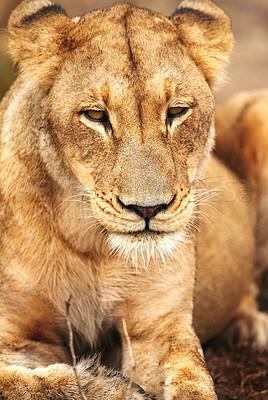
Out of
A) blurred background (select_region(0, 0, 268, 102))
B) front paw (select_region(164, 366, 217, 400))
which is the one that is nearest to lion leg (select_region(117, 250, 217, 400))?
front paw (select_region(164, 366, 217, 400))

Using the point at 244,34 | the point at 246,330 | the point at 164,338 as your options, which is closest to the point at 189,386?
the point at 164,338

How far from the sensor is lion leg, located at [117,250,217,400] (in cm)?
320

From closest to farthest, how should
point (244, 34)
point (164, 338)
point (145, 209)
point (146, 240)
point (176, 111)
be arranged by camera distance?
1. point (145, 209)
2. point (146, 240)
3. point (176, 111)
4. point (164, 338)
5. point (244, 34)

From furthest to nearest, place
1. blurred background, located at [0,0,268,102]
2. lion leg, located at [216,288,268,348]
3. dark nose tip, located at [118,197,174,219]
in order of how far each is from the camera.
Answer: blurred background, located at [0,0,268,102]
lion leg, located at [216,288,268,348]
dark nose tip, located at [118,197,174,219]

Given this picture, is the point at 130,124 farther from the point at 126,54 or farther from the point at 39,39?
the point at 39,39

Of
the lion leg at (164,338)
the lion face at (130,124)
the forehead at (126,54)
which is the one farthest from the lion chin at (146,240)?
the forehead at (126,54)

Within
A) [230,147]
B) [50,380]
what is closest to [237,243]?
[230,147]

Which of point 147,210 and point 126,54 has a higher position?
point 126,54

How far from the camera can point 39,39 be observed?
3320 mm

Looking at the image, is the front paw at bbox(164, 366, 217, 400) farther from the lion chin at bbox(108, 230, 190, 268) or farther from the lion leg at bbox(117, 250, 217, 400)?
the lion chin at bbox(108, 230, 190, 268)

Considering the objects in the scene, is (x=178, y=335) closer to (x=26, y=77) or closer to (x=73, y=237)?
(x=73, y=237)

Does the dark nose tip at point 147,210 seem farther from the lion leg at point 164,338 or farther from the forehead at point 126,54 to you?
the lion leg at point 164,338

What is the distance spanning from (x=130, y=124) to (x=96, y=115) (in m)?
0.17

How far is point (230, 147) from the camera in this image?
5.67m
